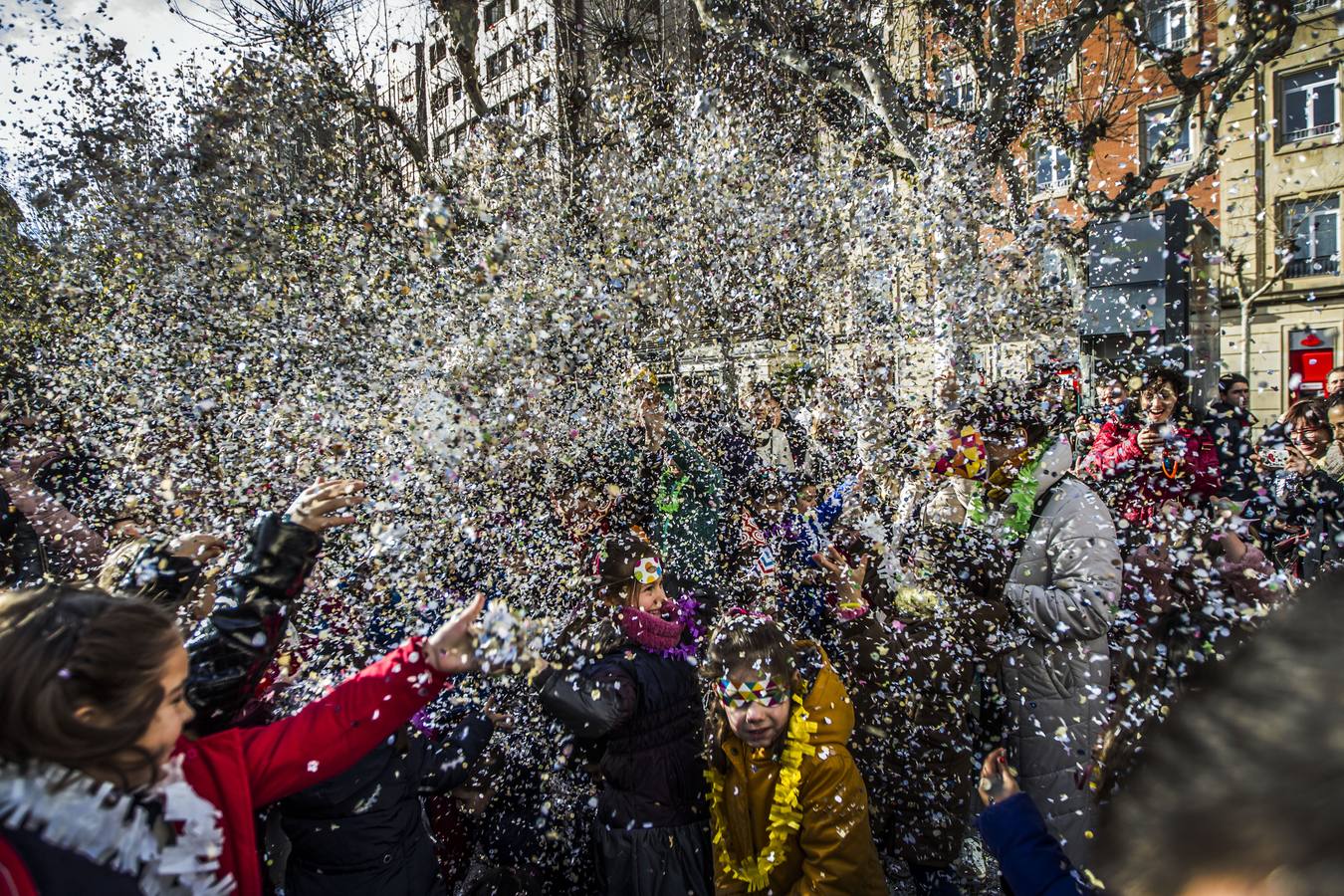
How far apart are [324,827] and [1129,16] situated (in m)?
8.69

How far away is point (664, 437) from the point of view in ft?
15.9

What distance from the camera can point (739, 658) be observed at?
Result: 229cm

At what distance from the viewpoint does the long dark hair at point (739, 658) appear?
228 centimetres

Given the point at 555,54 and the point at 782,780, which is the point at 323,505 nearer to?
the point at 782,780

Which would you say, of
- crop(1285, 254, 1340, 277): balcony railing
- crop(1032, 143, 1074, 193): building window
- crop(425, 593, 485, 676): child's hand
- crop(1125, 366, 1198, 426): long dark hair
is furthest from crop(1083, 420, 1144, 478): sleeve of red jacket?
crop(1285, 254, 1340, 277): balcony railing

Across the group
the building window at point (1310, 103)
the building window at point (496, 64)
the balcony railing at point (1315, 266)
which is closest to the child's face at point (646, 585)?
the building window at point (496, 64)

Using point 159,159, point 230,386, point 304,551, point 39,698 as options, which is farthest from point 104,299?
point 39,698

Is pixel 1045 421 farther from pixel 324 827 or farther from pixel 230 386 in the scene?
pixel 230 386

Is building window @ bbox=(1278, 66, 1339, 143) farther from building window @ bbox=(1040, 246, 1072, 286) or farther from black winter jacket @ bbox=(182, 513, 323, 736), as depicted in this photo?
black winter jacket @ bbox=(182, 513, 323, 736)

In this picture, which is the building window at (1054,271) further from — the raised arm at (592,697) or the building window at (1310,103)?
the building window at (1310,103)

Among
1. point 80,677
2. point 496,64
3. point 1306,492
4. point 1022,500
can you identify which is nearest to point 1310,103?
point 1306,492

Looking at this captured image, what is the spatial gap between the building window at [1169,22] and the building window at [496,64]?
10.1 metres

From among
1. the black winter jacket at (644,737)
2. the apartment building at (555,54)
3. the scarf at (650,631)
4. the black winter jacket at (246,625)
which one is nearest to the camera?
the black winter jacket at (246,625)

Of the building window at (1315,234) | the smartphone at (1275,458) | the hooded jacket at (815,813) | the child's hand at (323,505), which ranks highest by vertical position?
the building window at (1315,234)
